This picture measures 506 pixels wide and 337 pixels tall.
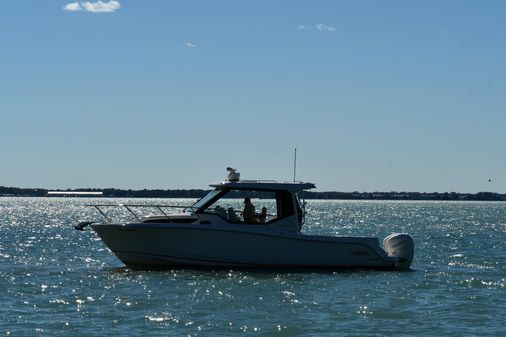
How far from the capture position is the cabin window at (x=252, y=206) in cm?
2542

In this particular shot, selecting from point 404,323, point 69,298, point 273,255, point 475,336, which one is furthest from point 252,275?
Result: point 475,336

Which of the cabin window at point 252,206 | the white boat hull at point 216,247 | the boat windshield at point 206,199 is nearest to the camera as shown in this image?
the white boat hull at point 216,247

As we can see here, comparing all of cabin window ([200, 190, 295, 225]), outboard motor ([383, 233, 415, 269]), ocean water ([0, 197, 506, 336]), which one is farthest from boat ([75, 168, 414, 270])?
outboard motor ([383, 233, 415, 269])

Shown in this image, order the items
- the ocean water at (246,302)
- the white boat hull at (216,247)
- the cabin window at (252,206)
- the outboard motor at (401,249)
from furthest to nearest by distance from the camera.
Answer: the outboard motor at (401,249)
the cabin window at (252,206)
the white boat hull at (216,247)
the ocean water at (246,302)

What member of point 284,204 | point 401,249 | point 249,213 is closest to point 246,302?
point 249,213

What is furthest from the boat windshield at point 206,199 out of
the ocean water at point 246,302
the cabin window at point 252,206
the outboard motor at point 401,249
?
the outboard motor at point 401,249

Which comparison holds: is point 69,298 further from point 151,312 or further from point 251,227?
point 251,227

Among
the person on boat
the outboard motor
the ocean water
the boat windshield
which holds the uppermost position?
the boat windshield

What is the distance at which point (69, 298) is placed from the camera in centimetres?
2048

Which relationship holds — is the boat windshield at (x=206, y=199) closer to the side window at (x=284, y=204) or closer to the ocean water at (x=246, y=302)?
the side window at (x=284, y=204)

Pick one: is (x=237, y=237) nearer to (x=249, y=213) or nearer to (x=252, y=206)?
(x=249, y=213)

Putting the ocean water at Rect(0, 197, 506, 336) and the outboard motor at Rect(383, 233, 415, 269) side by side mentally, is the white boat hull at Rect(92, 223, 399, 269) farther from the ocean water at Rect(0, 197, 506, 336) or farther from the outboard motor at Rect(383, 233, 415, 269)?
the outboard motor at Rect(383, 233, 415, 269)

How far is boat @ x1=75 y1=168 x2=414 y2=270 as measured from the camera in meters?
25.0

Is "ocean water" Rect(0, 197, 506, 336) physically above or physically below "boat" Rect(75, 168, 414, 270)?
below
